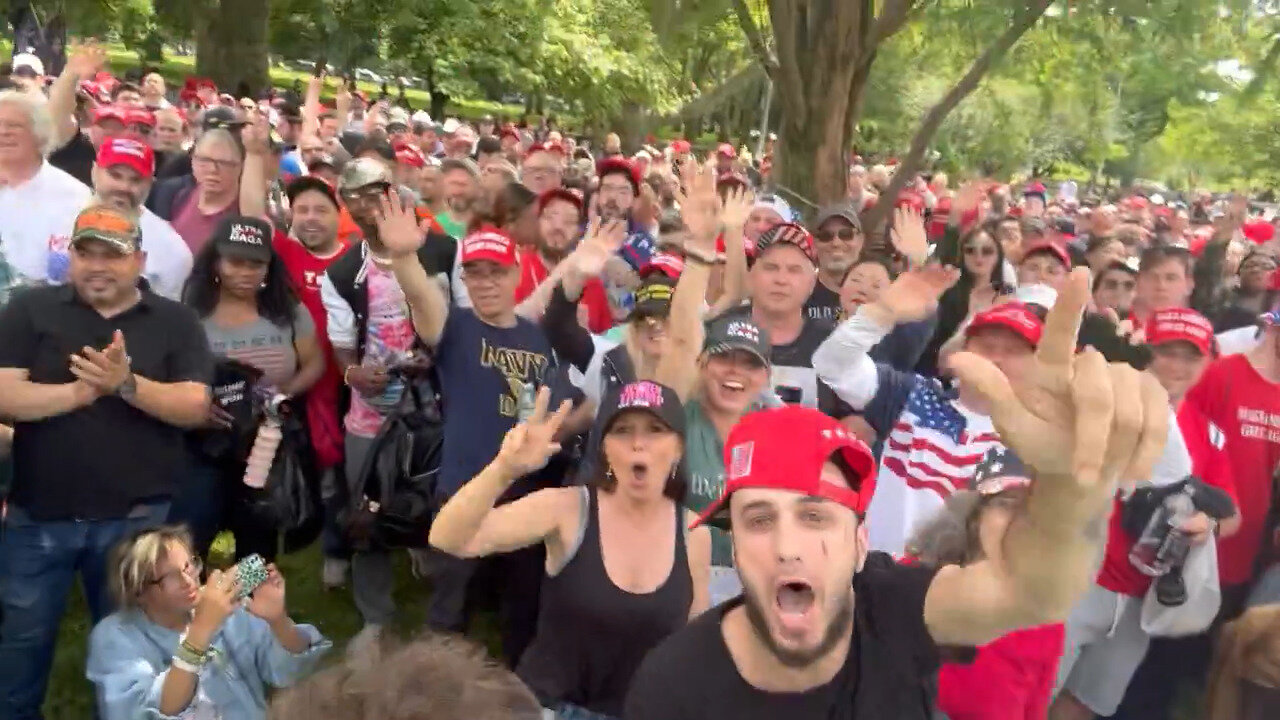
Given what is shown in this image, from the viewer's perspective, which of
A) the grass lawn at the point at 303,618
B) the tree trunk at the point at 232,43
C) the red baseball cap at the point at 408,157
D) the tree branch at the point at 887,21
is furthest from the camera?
the tree trunk at the point at 232,43

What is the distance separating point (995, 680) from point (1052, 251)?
2.95 metres

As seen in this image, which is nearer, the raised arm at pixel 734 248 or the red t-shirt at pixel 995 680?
the red t-shirt at pixel 995 680

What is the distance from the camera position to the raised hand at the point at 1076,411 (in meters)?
1.48

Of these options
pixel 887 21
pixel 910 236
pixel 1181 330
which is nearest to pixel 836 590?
pixel 1181 330

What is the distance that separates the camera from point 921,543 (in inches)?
100

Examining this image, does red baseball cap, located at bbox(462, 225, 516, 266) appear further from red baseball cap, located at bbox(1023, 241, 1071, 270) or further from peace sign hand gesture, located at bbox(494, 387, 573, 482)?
red baseball cap, located at bbox(1023, 241, 1071, 270)

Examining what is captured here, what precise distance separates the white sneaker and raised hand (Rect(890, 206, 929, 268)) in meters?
2.75

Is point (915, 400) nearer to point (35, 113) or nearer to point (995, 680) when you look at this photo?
point (995, 680)

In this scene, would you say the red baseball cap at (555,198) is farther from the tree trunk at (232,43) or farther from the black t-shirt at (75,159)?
the tree trunk at (232,43)

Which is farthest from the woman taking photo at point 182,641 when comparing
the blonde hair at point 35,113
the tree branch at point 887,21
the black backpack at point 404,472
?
the tree branch at point 887,21

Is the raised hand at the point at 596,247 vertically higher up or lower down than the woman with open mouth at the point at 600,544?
higher up

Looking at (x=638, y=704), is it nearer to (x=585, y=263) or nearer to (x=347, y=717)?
(x=347, y=717)

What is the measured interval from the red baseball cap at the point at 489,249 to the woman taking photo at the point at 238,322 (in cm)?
78

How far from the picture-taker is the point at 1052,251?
4.90 meters
